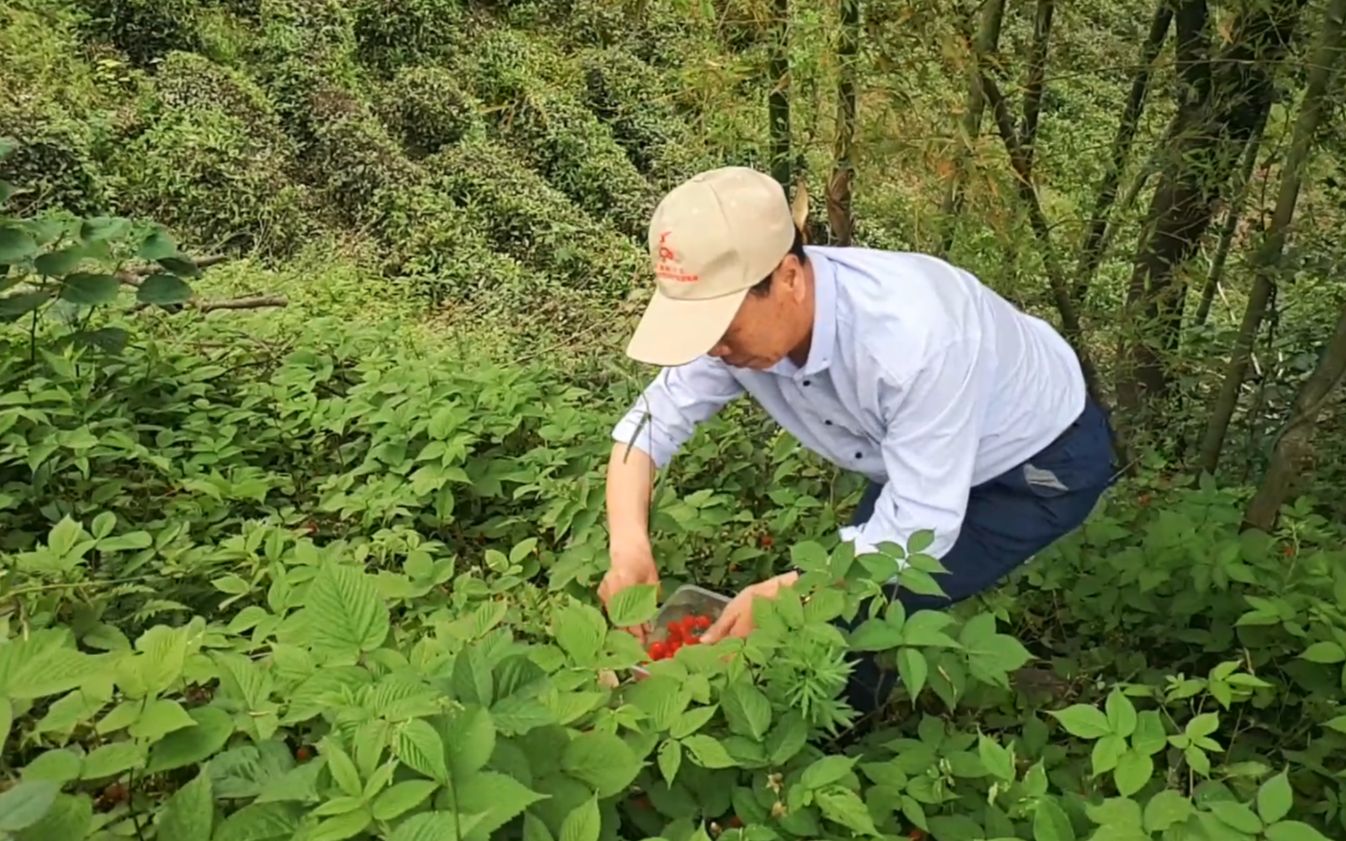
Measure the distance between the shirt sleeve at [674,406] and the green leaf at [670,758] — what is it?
88 centimetres

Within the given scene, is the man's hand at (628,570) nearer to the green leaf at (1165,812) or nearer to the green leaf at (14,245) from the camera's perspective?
the green leaf at (1165,812)

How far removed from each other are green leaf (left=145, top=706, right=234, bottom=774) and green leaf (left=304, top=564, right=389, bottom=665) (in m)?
0.14

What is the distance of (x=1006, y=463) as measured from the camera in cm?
205

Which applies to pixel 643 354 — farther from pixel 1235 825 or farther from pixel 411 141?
pixel 411 141

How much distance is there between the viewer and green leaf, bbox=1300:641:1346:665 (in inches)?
68.7

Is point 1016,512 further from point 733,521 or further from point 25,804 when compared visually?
point 25,804

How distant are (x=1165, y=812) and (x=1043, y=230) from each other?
2493 millimetres

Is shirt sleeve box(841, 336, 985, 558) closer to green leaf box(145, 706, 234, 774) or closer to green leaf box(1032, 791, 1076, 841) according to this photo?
green leaf box(1032, 791, 1076, 841)

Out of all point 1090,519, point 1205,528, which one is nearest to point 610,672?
point 1205,528

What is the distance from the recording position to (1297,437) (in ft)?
8.20

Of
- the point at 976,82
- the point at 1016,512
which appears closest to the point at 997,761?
the point at 1016,512

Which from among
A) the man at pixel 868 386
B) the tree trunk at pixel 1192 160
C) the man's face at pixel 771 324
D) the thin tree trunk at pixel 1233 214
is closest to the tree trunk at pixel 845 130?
the tree trunk at pixel 1192 160

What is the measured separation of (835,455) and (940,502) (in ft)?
1.15

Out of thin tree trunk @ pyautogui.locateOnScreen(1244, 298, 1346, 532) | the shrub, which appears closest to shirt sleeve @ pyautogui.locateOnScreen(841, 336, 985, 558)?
thin tree trunk @ pyautogui.locateOnScreen(1244, 298, 1346, 532)
